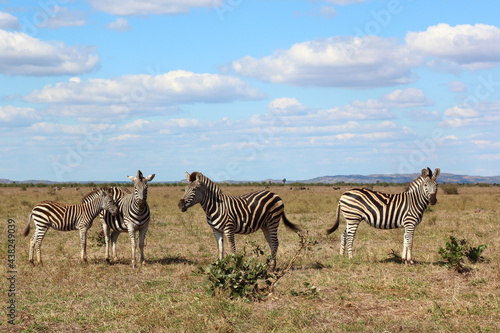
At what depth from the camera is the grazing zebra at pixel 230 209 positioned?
451 inches

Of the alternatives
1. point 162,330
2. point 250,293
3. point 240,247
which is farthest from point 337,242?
point 162,330

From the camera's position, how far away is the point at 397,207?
504 inches

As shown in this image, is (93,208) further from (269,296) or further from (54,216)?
(269,296)

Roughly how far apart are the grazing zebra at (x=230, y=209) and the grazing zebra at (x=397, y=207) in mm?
2191

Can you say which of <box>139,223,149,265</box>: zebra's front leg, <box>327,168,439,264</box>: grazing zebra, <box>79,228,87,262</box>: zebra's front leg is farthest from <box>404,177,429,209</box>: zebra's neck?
<box>79,228,87,262</box>: zebra's front leg

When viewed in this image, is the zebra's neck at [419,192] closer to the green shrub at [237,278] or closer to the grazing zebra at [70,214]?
the green shrub at [237,278]

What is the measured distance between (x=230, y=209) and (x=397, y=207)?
438cm

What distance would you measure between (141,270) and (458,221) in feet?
49.8

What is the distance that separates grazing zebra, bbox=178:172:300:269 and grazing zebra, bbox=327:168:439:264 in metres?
2.19

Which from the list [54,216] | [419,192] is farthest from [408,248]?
[54,216]

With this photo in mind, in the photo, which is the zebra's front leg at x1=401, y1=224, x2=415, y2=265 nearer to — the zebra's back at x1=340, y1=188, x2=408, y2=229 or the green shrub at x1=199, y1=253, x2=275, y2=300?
the zebra's back at x1=340, y1=188, x2=408, y2=229

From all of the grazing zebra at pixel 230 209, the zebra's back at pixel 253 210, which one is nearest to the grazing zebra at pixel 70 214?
the grazing zebra at pixel 230 209

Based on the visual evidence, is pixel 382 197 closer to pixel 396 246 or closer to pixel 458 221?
pixel 396 246

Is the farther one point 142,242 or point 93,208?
point 93,208
